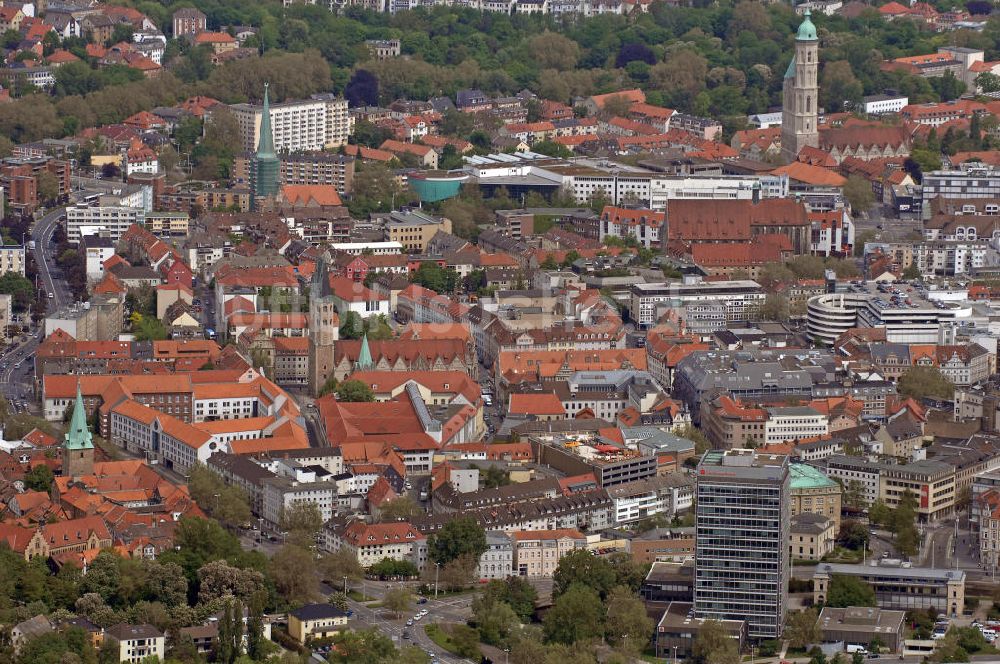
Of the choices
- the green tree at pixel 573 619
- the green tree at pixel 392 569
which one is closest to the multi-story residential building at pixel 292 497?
the green tree at pixel 392 569

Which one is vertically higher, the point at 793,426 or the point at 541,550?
the point at 793,426

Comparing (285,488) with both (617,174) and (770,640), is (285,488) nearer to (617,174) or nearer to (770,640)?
(770,640)

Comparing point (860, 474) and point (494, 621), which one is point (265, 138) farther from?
point (494, 621)

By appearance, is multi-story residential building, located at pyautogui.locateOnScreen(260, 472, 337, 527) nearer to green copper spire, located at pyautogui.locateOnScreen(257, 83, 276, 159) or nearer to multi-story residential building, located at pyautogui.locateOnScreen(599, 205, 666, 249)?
multi-story residential building, located at pyautogui.locateOnScreen(599, 205, 666, 249)

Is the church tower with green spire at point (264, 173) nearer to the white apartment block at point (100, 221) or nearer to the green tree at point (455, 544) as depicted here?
Result: the white apartment block at point (100, 221)

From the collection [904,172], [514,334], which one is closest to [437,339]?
[514,334]

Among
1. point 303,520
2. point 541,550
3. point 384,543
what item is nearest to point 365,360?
point 303,520

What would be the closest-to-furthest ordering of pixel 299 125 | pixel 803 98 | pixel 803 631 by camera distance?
pixel 803 631 < pixel 803 98 < pixel 299 125
